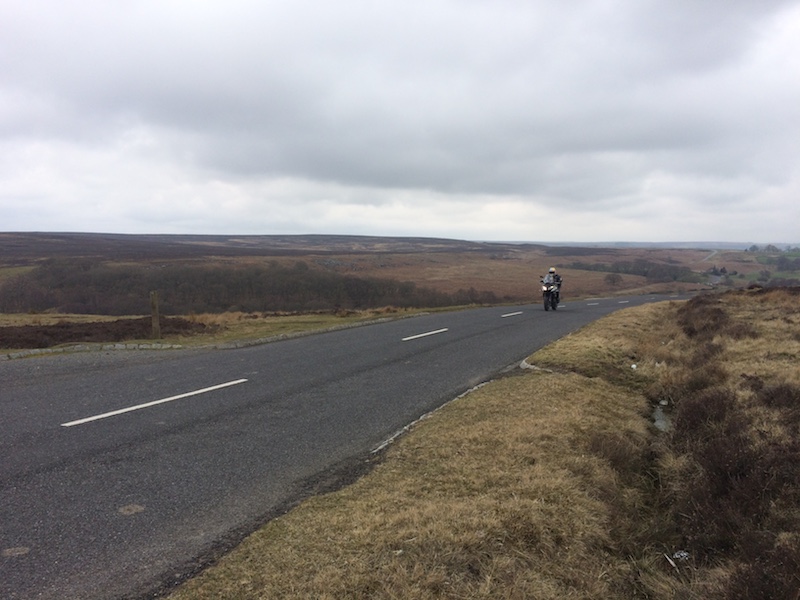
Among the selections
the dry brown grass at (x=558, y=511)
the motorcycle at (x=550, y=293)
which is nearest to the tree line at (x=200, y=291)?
the motorcycle at (x=550, y=293)

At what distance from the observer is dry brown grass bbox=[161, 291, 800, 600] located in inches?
138

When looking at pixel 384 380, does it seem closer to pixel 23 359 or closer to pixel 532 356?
pixel 532 356

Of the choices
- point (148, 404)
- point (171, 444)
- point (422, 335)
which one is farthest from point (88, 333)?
point (171, 444)

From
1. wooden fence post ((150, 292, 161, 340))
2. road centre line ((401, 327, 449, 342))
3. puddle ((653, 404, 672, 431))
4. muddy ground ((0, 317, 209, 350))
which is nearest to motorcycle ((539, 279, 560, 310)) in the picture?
road centre line ((401, 327, 449, 342))

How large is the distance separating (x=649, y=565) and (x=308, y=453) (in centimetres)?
364

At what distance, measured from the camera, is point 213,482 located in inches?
198

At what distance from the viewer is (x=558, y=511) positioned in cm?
449

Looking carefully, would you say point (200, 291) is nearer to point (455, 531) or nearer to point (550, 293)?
point (550, 293)

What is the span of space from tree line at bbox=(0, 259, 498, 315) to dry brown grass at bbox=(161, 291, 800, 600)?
49440mm

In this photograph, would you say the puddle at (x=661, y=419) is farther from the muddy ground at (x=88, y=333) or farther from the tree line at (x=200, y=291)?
the tree line at (x=200, y=291)

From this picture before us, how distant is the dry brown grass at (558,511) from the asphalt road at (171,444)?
53 centimetres

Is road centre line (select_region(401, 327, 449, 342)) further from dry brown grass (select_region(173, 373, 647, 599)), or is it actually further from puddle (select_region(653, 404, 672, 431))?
dry brown grass (select_region(173, 373, 647, 599))

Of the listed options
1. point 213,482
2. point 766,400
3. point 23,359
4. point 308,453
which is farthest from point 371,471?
point 23,359

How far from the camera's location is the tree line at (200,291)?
6044 cm
